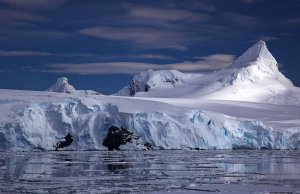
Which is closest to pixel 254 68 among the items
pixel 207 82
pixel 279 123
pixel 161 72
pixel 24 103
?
pixel 207 82

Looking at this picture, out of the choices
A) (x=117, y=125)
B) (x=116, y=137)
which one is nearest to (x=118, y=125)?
(x=117, y=125)

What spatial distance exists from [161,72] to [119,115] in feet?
357

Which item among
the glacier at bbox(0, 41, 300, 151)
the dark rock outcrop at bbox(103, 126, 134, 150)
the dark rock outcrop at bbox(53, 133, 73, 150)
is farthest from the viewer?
the dark rock outcrop at bbox(103, 126, 134, 150)

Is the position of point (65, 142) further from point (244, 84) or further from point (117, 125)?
point (244, 84)

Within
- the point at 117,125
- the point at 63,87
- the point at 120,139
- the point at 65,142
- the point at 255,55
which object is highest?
the point at 255,55

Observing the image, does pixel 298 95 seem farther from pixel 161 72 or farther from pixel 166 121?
pixel 166 121

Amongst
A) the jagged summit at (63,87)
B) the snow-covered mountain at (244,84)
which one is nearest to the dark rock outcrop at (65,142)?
the snow-covered mountain at (244,84)

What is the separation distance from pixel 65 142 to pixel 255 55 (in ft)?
328

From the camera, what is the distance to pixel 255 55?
13788cm

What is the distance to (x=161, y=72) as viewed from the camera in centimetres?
15700

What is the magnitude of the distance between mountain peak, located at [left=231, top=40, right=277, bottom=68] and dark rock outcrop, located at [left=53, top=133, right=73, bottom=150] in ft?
314

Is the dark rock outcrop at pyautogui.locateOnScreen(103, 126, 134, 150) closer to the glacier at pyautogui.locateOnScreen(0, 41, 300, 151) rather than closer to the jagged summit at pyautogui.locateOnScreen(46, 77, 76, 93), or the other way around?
the glacier at pyautogui.locateOnScreen(0, 41, 300, 151)

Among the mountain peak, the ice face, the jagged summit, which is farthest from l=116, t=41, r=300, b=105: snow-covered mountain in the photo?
the ice face

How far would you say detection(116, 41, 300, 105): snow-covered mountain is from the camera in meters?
126
